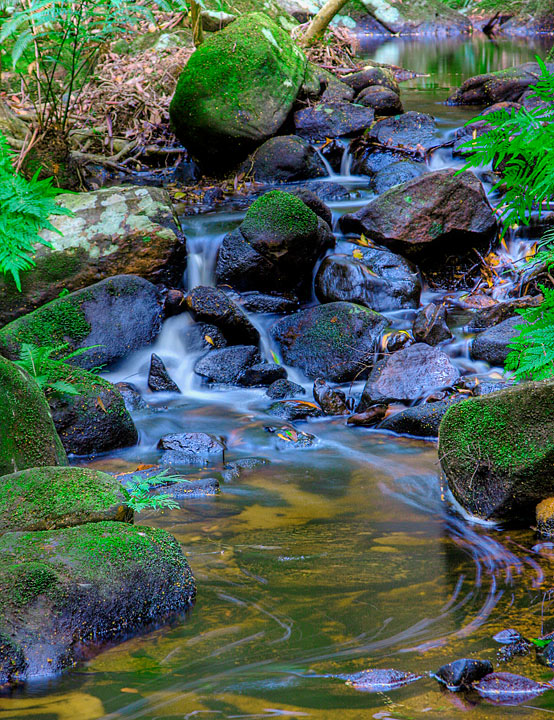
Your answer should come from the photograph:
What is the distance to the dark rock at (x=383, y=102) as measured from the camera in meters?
12.8

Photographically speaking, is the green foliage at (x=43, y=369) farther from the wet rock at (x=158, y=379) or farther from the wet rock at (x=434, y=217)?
the wet rock at (x=434, y=217)

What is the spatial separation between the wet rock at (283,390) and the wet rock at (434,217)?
99.8 inches

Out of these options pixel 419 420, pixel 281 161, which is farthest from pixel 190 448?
pixel 281 161

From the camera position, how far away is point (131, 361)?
7.12 metres

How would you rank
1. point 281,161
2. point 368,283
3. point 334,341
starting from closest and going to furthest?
point 334,341 → point 368,283 → point 281,161

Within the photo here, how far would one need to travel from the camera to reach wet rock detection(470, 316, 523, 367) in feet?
22.1

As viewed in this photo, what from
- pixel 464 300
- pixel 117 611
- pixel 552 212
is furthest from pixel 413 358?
pixel 117 611

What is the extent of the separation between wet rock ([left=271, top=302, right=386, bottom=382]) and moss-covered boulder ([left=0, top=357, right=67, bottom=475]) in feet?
10.8

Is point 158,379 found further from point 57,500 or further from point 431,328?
point 57,500

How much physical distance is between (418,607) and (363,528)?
3.38 feet

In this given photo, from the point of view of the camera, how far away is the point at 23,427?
4043 mm

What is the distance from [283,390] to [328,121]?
22.5 ft

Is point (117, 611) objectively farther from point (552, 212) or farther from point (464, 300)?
point (552, 212)

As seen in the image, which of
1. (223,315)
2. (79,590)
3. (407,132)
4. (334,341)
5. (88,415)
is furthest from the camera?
(407,132)
